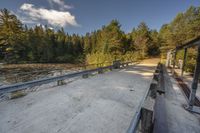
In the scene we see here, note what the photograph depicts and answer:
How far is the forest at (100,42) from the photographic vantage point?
1019 inches

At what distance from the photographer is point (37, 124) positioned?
2861 mm

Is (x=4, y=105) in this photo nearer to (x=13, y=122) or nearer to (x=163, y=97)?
(x=13, y=122)

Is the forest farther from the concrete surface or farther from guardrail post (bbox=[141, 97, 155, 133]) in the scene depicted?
guardrail post (bbox=[141, 97, 155, 133])

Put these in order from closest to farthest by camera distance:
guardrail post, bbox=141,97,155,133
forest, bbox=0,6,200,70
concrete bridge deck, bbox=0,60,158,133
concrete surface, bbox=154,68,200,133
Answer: guardrail post, bbox=141,97,155,133 → concrete bridge deck, bbox=0,60,158,133 → concrete surface, bbox=154,68,200,133 → forest, bbox=0,6,200,70

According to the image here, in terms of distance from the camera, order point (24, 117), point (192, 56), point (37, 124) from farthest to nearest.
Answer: point (192, 56), point (24, 117), point (37, 124)

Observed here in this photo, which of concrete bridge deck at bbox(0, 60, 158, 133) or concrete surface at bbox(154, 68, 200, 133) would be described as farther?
concrete surface at bbox(154, 68, 200, 133)

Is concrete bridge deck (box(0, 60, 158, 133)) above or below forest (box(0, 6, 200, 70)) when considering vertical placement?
below

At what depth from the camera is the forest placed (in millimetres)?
25891

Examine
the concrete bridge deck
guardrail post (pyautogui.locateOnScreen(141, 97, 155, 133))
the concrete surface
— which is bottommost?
the concrete surface

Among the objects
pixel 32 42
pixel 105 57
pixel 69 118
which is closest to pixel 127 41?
pixel 105 57

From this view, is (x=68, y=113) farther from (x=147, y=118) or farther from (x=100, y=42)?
(x=100, y=42)

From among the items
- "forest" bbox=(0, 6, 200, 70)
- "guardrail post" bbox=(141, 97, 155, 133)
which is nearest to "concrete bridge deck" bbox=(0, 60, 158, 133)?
"guardrail post" bbox=(141, 97, 155, 133)

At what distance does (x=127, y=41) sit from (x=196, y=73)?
39.7m

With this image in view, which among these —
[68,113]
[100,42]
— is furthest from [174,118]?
[100,42]
